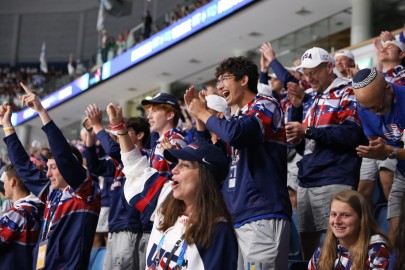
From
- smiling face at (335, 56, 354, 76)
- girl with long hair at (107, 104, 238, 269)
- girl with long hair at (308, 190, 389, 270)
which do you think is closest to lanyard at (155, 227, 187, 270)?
girl with long hair at (107, 104, 238, 269)

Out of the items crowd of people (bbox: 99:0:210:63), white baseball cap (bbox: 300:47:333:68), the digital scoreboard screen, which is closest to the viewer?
white baseball cap (bbox: 300:47:333:68)

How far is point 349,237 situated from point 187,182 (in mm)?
1112

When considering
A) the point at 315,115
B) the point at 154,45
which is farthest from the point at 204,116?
the point at 154,45

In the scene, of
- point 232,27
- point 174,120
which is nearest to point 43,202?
point 174,120

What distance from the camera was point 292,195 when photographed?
17.6 feet

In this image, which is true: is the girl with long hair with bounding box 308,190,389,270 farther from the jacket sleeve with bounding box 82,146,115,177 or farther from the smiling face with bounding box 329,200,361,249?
the jacket sleeve with bounding box 82,146,115,177

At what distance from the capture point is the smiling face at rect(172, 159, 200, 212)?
2381 millimetres

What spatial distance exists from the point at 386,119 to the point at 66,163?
2002 millimetres

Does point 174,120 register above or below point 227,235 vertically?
above

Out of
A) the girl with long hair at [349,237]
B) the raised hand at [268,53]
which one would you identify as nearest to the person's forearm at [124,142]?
the girl with long hair at [349,237]

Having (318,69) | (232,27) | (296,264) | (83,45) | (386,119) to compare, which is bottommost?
(296,264)

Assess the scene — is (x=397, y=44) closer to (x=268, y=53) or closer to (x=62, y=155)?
(x=268, y=53)

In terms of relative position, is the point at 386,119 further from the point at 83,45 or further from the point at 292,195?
the point at 83,45

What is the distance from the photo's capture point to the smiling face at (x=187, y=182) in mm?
2381
